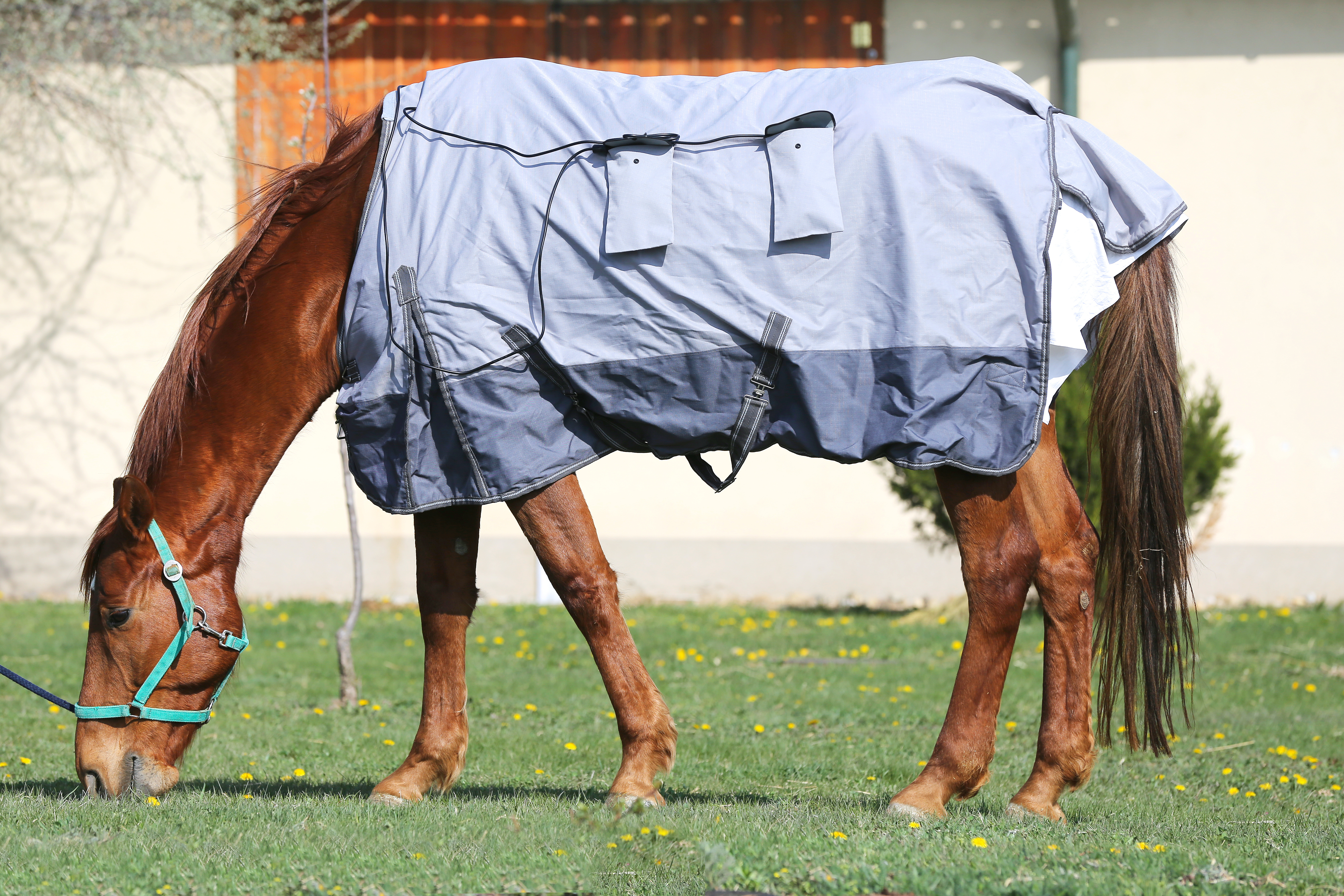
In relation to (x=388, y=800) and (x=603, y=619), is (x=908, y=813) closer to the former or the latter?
(x=603, y=619)

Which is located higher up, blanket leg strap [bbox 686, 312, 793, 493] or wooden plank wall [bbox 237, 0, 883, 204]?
wooden plank wall [bbox 237, 0, 883, 204]

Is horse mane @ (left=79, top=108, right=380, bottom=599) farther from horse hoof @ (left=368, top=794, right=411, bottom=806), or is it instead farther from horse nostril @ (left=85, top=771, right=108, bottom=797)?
horse hoof @ (left=368, top=794, right=411, bottom=806)

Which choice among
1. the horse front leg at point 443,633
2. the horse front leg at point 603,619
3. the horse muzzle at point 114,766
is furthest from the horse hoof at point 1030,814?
the horse muzzle at point 114,766

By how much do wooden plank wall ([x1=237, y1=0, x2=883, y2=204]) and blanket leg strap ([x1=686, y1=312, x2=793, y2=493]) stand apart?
7.71 meters

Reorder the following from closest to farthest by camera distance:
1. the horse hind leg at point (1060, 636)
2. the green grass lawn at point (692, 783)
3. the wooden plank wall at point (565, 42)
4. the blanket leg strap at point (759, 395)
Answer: the green grass lawn at point (692, 783) < the blanket leg strap at point (759, 395) < the horse hind leg at point (1060, 636) < the wooden plank wall at point (565, 42)

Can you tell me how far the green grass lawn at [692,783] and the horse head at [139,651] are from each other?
150 mm

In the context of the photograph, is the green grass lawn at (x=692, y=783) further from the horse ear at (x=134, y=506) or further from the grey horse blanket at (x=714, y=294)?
the grey horse blanket at (x=714, y=294)

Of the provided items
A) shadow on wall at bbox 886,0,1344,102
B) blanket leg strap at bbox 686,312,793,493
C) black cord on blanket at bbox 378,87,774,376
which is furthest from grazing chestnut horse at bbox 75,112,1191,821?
shadow on wall at bbox 886,0,1344,102

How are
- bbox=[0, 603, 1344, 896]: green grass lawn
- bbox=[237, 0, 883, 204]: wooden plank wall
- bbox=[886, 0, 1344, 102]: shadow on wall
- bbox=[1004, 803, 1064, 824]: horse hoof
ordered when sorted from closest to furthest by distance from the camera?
bbox=[0, 603, 1344, 896]: green grass lawn
bbox=[1004, 803, 1064, 824]: horse hoof
bbox=[886, 0, 1344, 102]: shadow on wall
bbox=[237, 0, 883, 204]: wooden plank wall

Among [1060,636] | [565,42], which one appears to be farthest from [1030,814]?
[565,42]

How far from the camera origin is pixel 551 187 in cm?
330

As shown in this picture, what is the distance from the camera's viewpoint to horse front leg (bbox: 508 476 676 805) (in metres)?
3.33

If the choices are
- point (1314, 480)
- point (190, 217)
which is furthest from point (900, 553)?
point (190, 217)

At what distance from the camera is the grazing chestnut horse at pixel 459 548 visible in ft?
10.9
